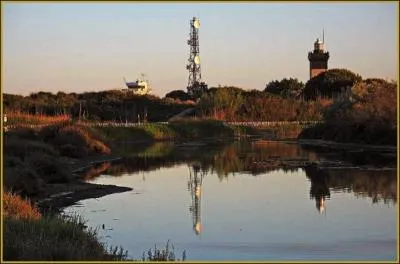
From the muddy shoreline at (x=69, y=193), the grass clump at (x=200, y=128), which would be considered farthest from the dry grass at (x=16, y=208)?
the grass clump at (x=200, y=128)

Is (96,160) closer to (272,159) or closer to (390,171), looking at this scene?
(272,159)

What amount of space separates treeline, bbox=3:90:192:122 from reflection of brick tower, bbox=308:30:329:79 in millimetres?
26252

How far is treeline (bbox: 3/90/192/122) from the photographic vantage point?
189 feet

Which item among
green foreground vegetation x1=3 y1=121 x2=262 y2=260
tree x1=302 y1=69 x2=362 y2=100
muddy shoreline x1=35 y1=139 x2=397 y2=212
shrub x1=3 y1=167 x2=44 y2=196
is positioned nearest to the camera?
→ green foreground vegetation x1=3 y1=121 x2=262 y2=260

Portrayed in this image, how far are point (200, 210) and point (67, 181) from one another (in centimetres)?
600

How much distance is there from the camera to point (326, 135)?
131 feet

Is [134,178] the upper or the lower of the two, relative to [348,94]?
lower

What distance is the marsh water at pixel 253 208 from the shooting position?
1130 centimetres

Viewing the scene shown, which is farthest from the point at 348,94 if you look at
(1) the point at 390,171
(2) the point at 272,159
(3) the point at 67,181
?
(3) the point at 67,181

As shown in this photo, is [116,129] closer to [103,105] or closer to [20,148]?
[103,105]

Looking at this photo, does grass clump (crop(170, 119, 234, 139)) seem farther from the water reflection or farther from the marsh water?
the marsh water

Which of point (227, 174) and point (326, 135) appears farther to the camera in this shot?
point (326, 135)

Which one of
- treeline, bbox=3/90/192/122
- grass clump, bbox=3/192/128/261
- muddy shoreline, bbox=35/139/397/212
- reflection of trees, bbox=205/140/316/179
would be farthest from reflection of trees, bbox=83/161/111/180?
treeline, bbox=3/90/192/122

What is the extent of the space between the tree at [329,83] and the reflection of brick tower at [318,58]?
9561mm
